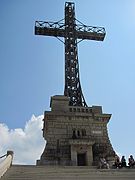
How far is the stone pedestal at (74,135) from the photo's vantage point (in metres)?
25.2

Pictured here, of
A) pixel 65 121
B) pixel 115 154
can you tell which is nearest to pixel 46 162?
pixel 65 121

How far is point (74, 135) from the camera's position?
86.8 ft

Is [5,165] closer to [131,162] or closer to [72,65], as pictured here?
[131,162]

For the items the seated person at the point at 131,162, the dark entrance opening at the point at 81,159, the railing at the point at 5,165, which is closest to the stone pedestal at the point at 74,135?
the dark entrance opening at the point at 81,159

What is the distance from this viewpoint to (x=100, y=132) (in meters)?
27.5

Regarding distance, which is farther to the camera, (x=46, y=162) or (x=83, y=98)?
(x=83, y=98)

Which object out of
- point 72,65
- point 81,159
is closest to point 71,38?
point 72,65

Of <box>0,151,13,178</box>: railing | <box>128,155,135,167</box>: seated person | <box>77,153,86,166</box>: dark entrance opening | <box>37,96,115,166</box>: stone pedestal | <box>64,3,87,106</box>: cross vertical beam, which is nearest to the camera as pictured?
<box>0,151,13,178</box>: railing

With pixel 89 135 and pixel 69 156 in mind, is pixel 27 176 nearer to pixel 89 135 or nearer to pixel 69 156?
pixel 69 156

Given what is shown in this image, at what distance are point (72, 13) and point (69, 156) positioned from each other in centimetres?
1901

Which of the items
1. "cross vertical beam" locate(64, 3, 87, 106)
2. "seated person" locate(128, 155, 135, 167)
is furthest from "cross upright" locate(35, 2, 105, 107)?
"seated person" locate(128, 155, 135, 167)

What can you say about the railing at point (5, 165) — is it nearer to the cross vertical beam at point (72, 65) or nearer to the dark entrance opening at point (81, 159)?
the dark entrance opening at point (81, 159)

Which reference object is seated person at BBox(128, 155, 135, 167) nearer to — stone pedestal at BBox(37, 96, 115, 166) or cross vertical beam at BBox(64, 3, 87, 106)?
stone pedestal at BBox(37, 96, 115, 166)

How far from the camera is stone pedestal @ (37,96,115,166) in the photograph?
25.2m
